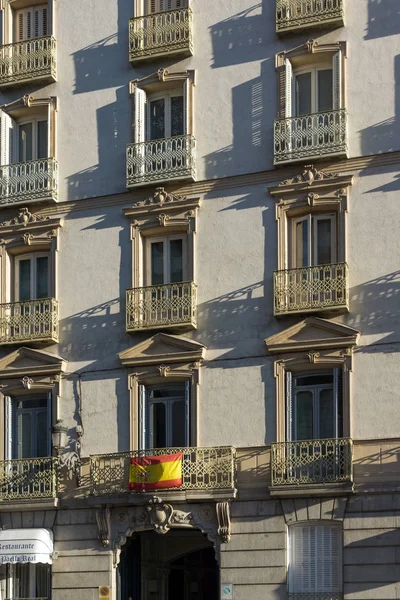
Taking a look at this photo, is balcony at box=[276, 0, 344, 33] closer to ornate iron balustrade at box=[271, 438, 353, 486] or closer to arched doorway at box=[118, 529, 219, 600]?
ornate iron balustrade at box=[271, 438, 353, 486]

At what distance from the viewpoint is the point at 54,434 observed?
112 ft

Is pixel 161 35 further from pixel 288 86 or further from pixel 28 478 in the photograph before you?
pixel 28 478

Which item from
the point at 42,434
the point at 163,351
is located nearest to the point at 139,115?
the point at 163,351

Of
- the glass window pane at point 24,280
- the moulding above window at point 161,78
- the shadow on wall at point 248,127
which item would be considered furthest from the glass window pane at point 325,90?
the glass window pane at point 24,280

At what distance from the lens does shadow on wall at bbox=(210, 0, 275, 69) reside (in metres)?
34.1

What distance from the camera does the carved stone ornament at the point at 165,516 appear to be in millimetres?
32531

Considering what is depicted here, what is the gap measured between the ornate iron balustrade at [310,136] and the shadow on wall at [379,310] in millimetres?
3153

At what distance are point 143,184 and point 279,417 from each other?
21.6ft

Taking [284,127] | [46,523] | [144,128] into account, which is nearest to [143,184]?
[144,128]

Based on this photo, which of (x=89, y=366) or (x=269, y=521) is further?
(x=89, y=366)

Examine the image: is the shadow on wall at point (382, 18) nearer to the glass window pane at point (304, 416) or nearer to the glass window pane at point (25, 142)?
the glass window pane at point (304, 416)

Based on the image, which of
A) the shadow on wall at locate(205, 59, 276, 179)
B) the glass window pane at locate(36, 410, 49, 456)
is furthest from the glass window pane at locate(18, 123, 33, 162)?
the glass window pane at locate(36, 410, 49, 456)

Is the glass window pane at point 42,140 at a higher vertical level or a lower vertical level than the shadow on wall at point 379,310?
higher

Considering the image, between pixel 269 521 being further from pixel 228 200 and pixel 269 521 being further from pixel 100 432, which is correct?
pixel 228 200
